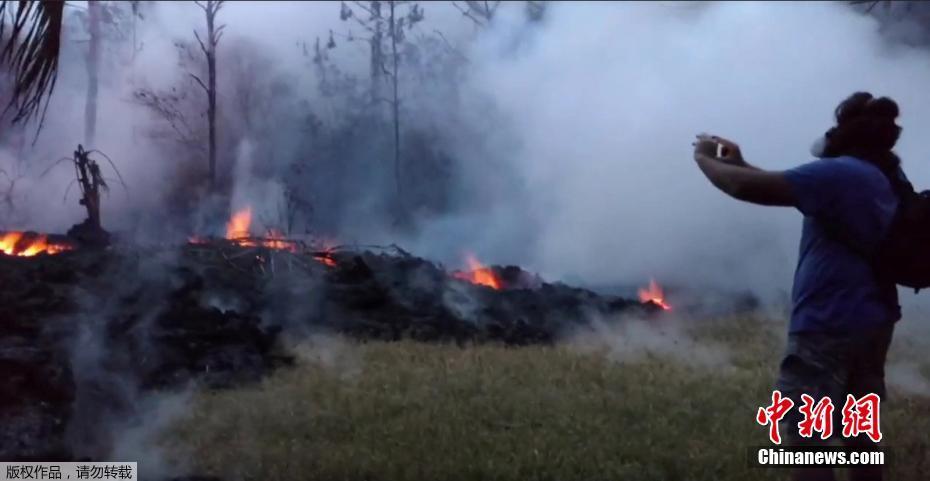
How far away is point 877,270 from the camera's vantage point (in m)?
3.83

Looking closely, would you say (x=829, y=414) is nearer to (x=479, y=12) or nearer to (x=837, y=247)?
(x=837, y=247)

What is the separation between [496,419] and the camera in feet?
20.1

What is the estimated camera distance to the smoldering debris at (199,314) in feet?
18.6

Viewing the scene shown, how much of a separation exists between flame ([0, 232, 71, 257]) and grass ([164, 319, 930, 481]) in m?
2.06

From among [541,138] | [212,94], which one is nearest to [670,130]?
[541,138]

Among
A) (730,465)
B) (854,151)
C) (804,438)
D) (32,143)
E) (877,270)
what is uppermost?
(32,143)

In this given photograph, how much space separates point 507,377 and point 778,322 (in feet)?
10.1

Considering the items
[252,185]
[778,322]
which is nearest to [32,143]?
[252,185]

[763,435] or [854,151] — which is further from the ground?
[854,151]

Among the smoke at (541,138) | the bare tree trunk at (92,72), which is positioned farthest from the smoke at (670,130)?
the bare tree trunk at (92,72)

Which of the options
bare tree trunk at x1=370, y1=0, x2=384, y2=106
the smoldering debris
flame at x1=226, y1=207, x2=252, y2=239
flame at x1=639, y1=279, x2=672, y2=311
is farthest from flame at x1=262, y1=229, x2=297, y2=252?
flame at x1=639, y1=279, x2=672, y2=311

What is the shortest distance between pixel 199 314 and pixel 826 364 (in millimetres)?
5336

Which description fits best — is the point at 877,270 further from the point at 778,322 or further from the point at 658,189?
the point at 658,189

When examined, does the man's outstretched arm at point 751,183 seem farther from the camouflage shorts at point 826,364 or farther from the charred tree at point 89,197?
the charred tree at point 89,197
